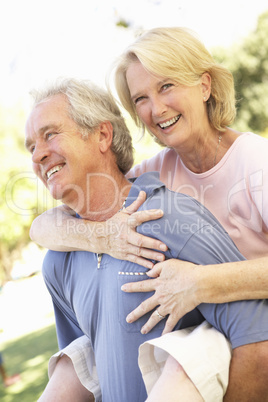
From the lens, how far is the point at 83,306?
161cm

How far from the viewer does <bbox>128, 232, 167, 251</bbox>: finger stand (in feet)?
4.53

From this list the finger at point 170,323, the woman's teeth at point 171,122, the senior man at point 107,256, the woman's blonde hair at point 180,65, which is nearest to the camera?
the senior man at point 107,256

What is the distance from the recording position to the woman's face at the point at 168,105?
1896 mm

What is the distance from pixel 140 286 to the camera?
55.4 inches

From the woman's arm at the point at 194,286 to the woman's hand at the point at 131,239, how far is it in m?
0.06

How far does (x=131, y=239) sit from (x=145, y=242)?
2.8 inches

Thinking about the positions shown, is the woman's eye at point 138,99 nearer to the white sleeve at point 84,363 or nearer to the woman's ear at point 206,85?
the woman's ear at point 206,85

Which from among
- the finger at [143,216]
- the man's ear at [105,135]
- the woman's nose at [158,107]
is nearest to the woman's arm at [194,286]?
the finger at [143,216]

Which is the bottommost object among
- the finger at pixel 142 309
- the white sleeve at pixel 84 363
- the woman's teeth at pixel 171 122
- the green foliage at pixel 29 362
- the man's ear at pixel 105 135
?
the green foliage at pixel 29 362

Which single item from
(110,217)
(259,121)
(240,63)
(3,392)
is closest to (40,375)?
(3,392)

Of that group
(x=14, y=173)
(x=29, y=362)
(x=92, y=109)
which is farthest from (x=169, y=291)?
(x=14, y=173)

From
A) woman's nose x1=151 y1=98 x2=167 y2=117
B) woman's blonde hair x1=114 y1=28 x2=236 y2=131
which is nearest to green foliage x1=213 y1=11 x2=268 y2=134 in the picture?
woman's blonde hair x1=114 y1=28 x2=236 y2=131

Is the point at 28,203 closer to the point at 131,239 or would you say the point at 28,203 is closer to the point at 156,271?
the point at 131,239

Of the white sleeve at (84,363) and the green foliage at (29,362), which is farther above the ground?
the white sleeve at (84,363)
